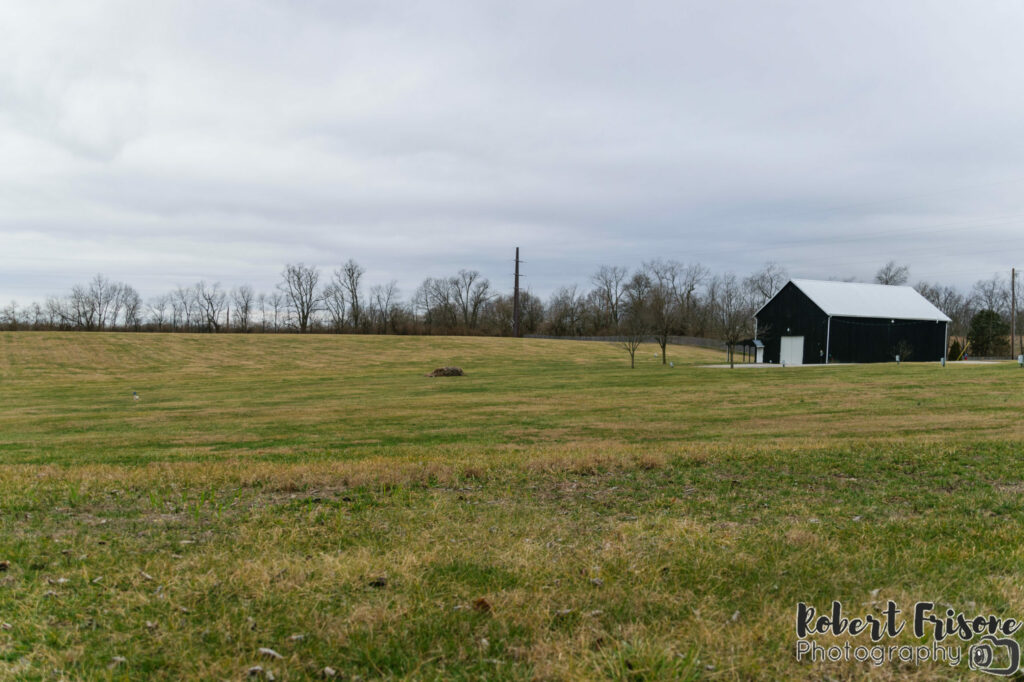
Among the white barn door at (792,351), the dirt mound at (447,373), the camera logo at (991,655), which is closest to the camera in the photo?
the camera logo at (991,655)

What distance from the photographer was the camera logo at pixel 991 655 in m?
3.07

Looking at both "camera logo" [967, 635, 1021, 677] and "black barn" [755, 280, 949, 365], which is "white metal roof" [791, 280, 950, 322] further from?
"camera logo" [967, 635, 1021, 677]

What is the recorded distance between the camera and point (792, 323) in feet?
149

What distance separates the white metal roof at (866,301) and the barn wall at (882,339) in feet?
1.69

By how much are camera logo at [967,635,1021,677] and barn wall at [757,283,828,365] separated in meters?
43.8

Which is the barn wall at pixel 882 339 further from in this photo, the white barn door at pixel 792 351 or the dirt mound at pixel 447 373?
the dirt mound at pixel 447 373

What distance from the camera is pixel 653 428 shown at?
597 inches

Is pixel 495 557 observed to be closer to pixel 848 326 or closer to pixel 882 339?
pixel 848 326

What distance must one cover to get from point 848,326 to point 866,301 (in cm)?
379

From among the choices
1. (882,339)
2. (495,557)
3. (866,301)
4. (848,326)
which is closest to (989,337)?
(866,301)

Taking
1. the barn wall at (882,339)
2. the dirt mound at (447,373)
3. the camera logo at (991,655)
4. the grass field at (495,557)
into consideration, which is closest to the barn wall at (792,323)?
the barn wall at (882,339)

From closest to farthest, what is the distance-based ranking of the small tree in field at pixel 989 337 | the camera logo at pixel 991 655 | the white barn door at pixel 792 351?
1. the camera logo at pixel 991 655
2. the white barn door at pixel 792 351
3. the small tree in field at pixel 989 337

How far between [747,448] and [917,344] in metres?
43.9

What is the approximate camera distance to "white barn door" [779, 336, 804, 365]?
44469 mm
